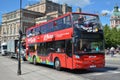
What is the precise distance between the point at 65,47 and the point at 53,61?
9.11ft

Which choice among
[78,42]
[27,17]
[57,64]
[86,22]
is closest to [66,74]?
[78,42]

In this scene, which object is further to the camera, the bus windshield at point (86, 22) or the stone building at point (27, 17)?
the stone building at point (27, 17)

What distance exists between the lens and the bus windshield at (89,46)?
56.3 ft

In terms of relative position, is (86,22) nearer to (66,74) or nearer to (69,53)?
(69,53)

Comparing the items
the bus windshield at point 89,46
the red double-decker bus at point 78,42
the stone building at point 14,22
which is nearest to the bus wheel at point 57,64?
the red double-decker bus at point 78,42

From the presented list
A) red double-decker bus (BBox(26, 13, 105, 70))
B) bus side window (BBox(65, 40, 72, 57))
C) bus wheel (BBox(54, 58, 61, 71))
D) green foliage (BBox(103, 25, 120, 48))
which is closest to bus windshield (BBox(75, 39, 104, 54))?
red double-decker bus (BBox(26, 13, 105, 70))

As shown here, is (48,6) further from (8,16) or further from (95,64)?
(95,64)

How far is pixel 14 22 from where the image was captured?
124 meters

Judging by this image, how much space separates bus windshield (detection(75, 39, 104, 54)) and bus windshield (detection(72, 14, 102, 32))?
0.68m

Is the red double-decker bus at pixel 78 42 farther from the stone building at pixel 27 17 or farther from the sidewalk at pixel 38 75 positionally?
the stone building at pixel 27 17

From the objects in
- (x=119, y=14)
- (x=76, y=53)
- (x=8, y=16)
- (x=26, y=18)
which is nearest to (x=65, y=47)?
(x=76, y=53)

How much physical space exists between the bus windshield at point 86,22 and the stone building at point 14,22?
10136 cm

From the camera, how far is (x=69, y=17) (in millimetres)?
18078

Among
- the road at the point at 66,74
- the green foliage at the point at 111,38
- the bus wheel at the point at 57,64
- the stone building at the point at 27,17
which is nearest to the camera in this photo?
the road at the point at 66,74
